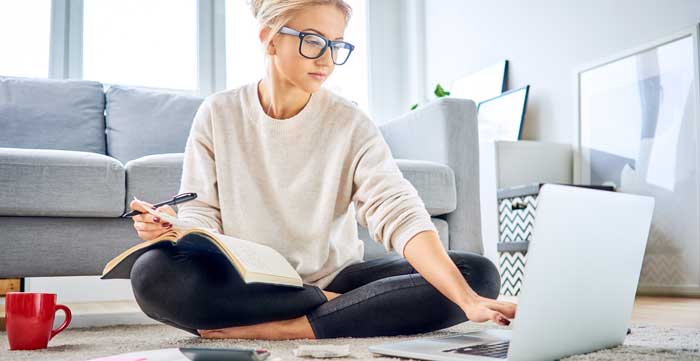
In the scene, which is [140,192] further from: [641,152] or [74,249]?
[641,152]

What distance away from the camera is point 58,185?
180 centimetres

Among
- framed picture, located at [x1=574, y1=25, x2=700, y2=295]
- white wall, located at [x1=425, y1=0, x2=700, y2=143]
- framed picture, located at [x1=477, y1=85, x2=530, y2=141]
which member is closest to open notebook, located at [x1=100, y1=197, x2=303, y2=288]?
framed picture, located at [x1=574, y1=25, x2=700, y2=295]

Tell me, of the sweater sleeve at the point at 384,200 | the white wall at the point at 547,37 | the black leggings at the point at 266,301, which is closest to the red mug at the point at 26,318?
the black leggings at the point at 266,301

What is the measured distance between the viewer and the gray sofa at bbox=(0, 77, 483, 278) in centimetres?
177

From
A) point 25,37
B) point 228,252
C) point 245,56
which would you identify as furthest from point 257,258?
point 245,56

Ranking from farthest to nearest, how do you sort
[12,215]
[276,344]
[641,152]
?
[641,152] → [12,215] → [276,344]

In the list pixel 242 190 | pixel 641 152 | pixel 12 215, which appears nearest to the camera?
pixel 242 190

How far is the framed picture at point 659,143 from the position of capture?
7.86 feet

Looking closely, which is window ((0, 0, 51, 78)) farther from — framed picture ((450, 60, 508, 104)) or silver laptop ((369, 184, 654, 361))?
silver laptop ((369, 184, 654, 361))

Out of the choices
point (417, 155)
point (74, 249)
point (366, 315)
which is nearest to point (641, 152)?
point (417, 155)

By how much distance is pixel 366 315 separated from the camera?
1125 millimetres

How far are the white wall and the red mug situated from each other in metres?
2.34

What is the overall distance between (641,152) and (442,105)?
0.98 metres

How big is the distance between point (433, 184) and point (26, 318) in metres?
1.28
